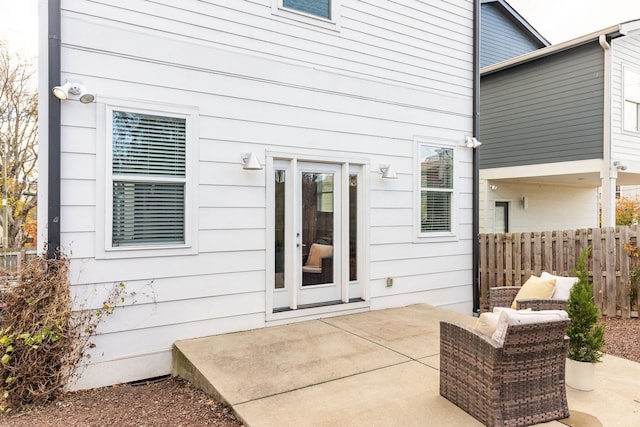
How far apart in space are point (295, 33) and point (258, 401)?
4.12 meters

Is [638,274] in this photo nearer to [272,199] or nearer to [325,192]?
[325,192]

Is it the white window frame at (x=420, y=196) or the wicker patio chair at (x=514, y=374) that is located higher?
the white window frame at (x=420, y=196)

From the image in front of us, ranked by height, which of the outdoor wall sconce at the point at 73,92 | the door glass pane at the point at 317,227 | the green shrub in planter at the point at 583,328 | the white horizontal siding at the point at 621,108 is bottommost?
the green shrub in planter at the point at 583,328

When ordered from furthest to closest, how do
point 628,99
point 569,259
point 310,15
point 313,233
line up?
1. point 628,99
2. point 569,259
3. point 313,233
4. point 310,15

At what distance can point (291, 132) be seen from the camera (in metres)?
5.02

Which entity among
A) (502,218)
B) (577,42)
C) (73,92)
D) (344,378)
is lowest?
(344,378)

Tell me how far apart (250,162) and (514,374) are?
3231mm

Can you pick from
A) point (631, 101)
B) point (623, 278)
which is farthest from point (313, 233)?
point (631, 101)

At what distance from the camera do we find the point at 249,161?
181 inches

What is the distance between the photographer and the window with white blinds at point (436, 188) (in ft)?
20.3

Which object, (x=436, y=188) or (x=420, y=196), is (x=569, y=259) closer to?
(x=436, y=188)

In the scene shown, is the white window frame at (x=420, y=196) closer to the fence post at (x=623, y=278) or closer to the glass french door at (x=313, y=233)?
the glass french door at (x=313, y=233)

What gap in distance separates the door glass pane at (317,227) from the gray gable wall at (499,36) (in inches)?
349

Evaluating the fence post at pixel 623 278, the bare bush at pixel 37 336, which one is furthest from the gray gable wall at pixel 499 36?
the bare bush at pixel 37 336
